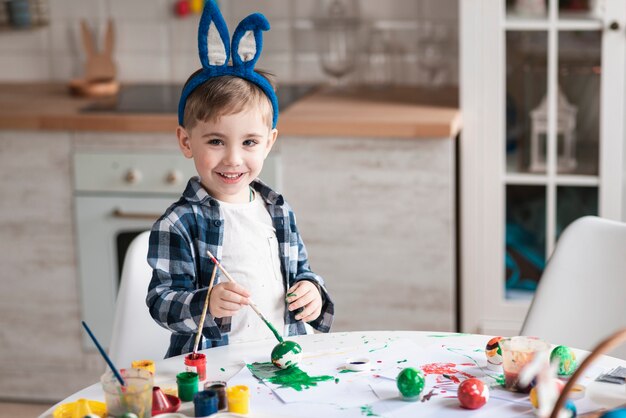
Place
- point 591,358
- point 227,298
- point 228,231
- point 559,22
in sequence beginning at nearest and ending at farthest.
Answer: point 591,358
point 227,298
point 228,231
point 559,22

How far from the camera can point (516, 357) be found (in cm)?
148

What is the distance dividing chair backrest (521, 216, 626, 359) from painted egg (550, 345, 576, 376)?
49 centimetres

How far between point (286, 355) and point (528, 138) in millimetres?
1659

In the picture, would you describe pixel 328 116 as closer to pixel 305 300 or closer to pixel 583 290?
pixel 583 290

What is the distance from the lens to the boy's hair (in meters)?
1.70

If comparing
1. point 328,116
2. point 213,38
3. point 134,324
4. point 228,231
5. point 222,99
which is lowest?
point 134,324

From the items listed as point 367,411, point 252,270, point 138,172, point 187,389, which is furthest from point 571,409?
point 138,172

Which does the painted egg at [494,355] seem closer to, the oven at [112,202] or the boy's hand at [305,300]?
the boy's hand at [305,300]

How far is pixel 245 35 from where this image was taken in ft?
5.70

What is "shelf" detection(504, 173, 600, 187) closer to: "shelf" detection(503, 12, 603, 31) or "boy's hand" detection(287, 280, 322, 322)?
"shelf" detection(503, 12, 603, 31)

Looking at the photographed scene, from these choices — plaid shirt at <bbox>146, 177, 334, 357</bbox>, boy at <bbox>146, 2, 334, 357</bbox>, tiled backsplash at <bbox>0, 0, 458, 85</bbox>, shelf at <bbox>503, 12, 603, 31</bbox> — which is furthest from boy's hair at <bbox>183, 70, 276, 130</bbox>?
tiled backsplash at <bbox>0, 0, 458, 85</bbox>

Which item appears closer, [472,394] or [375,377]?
[472,394]

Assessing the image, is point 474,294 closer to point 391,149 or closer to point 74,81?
point 391,149

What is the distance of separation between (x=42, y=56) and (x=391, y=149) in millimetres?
1570
